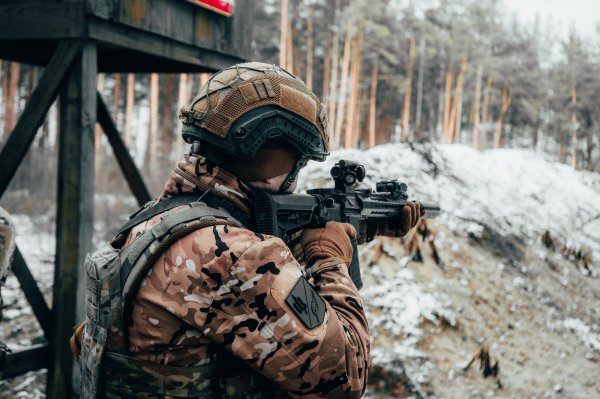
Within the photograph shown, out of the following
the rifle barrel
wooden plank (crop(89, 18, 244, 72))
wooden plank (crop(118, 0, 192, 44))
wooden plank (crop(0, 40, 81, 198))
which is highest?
wooden plank (crop(118, 0, 192, 44))

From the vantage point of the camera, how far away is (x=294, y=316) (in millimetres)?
1673

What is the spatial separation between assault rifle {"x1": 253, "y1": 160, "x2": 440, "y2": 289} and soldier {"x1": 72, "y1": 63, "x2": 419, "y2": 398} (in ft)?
0.26

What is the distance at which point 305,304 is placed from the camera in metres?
1.70

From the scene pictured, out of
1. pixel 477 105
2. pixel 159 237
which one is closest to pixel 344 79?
pixel 477 105

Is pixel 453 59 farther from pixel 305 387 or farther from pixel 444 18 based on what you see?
pixel 305 387

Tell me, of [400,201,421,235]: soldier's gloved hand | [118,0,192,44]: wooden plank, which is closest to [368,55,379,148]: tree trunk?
[118,0,192,44]: wooden plank

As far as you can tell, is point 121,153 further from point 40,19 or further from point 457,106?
point 457,106

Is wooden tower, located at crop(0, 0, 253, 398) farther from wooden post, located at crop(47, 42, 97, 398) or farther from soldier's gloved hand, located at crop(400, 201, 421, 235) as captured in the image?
soldier's gloved hand, located at crop(400, 201, 421, 235)

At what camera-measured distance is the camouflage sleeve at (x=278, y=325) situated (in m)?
1.66

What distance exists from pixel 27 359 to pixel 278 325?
3.36 m

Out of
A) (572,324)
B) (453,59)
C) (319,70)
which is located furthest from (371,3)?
(572,324)

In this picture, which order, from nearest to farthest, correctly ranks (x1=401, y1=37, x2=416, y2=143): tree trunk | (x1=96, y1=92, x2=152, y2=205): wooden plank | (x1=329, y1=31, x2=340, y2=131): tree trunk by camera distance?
(x1=96, y1=92, x2=152, y2=205): wooden plank
(x1=329, y1=31, x2=340, y2=131): tree trunk
(x1=401, y1=37, x2=416, y2=143): tree trunk

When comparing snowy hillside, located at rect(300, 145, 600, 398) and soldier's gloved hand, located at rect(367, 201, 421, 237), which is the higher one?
soldier's gloved hand, located at rect(367, 201, 421, 237)

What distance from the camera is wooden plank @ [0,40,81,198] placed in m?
3.94
